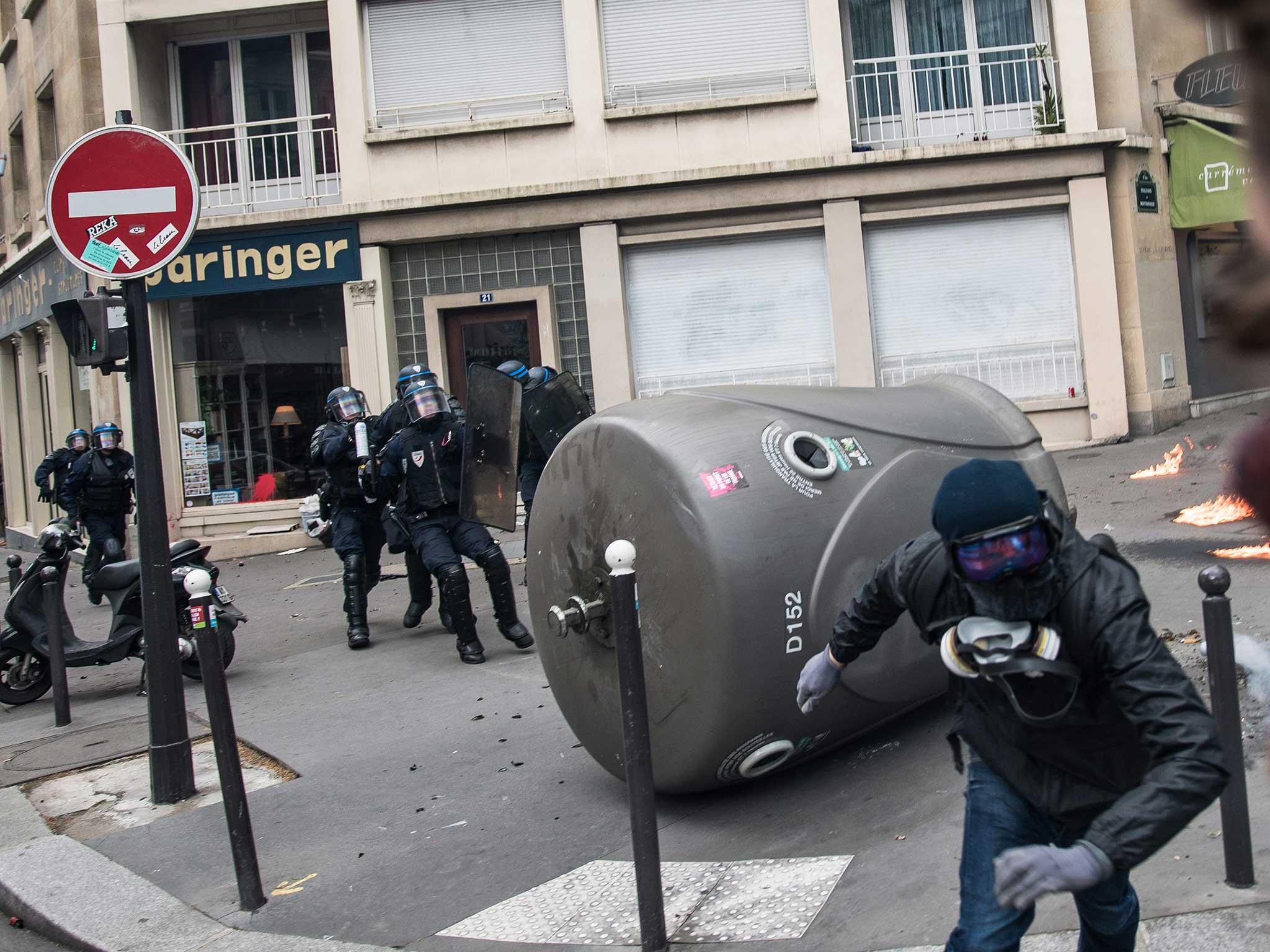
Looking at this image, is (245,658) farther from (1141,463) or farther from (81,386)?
(81,386)

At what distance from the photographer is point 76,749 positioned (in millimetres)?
6512

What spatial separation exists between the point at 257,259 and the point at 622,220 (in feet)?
14.8

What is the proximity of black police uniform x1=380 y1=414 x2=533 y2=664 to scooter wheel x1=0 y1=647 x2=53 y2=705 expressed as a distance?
2.45 meters

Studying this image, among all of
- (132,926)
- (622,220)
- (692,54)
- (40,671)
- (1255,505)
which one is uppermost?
(692,54)

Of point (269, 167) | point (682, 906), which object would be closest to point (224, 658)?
point (682, 906)

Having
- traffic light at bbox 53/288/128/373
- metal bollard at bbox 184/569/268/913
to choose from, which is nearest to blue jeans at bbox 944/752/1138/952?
metal bollard at bbox 184/569/268/913

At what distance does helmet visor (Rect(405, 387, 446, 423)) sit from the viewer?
791 cm

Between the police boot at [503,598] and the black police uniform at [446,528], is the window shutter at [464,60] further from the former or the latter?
the police boot at [503,598]

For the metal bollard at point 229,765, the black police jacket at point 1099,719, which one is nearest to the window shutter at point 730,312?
the metal bollard at point 229,765

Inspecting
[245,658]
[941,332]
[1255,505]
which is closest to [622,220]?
[941,332]

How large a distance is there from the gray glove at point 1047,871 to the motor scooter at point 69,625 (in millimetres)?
6042

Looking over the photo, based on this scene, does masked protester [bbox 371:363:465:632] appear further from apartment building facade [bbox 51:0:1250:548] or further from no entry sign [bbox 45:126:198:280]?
apartment building facade [bbox 51:0:1250:548]

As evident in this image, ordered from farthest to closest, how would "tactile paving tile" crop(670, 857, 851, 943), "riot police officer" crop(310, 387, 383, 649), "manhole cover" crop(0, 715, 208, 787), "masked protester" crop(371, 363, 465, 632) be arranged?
"riot police officer" crop(310, 387, 383, 649) → "masked protester" crop(371, 363, 465, 632) → "manhole cover" crop(0, 715, 208, 787) → "tactile paving tile" crop(670, 857, 851, 943)

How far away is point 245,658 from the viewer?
8.59 metres
